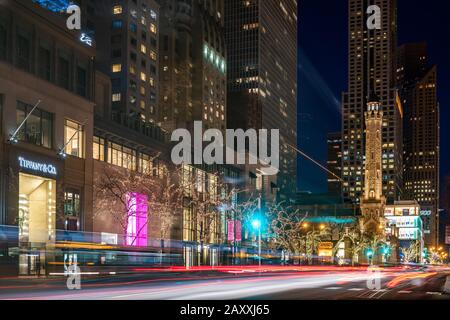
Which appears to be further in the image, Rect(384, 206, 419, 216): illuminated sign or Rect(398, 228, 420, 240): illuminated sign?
Rect(384, 206, 419, 216): illuminated sign

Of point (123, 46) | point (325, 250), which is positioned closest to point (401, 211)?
point (325, 250)

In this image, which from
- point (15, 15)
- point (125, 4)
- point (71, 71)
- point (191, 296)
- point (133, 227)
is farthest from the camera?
point (125, 4)

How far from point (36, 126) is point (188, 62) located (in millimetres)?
113746

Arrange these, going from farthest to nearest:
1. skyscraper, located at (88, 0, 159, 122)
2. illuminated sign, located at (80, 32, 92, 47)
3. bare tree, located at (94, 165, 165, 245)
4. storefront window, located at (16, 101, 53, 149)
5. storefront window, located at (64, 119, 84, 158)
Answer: skyscraper, located at (88, 0, 159, 122)
bare tree, located at (94, 165, 165, 245)
illuminated sign, located at (80, 32, 92, 47)
storefront window, located at (64, 119, 84, 158)
storefront window, located at (16, 101, 53, 149)

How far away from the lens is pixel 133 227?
76.6 m

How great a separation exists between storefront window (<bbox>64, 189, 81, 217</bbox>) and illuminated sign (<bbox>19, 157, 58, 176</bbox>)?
129 inches

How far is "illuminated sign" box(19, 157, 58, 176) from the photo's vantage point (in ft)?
178

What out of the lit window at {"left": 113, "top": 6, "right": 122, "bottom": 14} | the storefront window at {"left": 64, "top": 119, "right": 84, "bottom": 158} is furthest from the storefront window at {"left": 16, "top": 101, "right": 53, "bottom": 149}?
the lit window at {"left": 113, "top": 6, "right": 122, "bottom": 14}

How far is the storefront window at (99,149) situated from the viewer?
69.1 meters

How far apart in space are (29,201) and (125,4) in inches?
3410

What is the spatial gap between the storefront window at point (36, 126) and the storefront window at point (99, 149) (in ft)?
32.3

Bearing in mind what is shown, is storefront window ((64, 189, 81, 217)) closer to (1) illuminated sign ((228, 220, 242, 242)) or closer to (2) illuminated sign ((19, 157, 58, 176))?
(2) illuminated sign ((19, 157, 58, 176))
